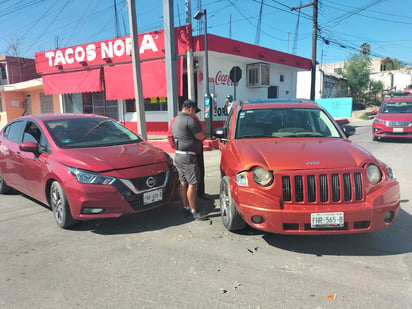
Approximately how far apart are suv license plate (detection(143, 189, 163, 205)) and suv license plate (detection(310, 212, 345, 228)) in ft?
6.96

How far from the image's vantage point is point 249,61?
15.3 metres

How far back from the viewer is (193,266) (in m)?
3.24

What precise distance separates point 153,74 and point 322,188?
1133 cm

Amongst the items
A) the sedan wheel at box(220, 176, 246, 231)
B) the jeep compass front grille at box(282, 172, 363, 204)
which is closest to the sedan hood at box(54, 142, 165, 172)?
the sedan wheel at box(220, 176, 246, 231)

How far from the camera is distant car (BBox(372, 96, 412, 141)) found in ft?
37.9

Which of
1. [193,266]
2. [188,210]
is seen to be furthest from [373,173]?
[188,210]

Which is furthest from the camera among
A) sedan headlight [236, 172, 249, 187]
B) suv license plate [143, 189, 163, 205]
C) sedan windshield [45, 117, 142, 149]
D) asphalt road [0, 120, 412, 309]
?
sedan windshield [45, 117, 142, 149]

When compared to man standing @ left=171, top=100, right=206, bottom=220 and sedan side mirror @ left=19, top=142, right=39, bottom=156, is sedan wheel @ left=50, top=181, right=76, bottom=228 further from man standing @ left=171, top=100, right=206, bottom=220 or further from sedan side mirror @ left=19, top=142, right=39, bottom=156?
man standing @ left=171, top=100, right=206, bottom=220

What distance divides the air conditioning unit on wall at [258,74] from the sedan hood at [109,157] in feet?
38.0

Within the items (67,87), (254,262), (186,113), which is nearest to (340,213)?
(254,262)

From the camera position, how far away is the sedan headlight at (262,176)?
10.9ft

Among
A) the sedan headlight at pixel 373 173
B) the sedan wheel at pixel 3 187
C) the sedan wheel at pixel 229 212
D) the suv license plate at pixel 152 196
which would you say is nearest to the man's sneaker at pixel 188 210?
the suv license plate at pixel 152 196

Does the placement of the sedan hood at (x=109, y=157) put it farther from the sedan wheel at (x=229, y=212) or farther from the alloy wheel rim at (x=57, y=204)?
the sedan wheel at (x=229, y=212)

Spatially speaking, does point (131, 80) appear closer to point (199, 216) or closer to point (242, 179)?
point (199, 216)
